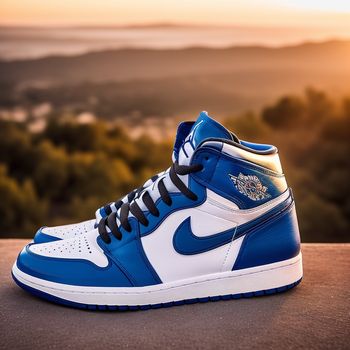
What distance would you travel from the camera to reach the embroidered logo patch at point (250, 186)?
1006 millimetres

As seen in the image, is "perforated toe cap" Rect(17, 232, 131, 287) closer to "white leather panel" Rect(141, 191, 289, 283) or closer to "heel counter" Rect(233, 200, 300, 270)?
"white leather panel" Rect(141, 191, 289, 283)

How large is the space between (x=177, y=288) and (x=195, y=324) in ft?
0.32

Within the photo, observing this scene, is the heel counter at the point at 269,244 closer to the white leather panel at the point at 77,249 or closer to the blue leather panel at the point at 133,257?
the blue leather panel at the point at 133,257

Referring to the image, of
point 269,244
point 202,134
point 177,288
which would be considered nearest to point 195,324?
point 177,288

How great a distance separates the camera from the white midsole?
1008mm

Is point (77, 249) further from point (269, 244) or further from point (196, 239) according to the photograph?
point (269, 244)

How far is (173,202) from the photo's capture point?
3.39 feet

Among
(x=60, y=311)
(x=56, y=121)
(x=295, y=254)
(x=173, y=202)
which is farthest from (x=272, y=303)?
(x=56, y=121)

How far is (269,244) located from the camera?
1041 millimetres

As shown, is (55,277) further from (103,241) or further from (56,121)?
(56,121)

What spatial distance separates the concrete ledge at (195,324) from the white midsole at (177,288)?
23 millimetres

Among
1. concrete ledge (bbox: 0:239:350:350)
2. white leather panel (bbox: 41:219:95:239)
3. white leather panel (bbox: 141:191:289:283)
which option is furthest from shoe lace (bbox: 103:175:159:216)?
concrete ledge (bbox: 0:239:350:350)

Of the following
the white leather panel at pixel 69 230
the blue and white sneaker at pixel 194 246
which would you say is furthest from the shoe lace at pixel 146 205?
the white leather panel at pixel 69 230

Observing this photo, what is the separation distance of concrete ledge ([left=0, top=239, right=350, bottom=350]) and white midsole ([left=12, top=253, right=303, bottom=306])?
0.07 feet
